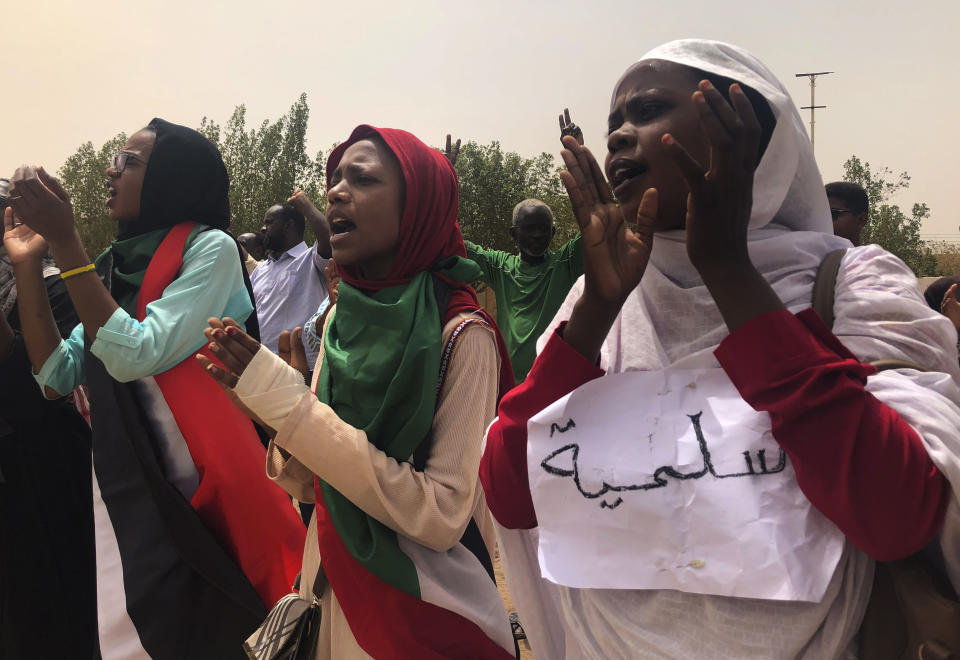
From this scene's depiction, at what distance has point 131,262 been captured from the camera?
2.62 metres

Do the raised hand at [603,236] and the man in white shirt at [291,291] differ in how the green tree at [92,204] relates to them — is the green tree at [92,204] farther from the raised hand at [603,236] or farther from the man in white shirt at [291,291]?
the raised hand at [603,236]

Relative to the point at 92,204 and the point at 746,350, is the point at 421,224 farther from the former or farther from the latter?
the point at 92,204

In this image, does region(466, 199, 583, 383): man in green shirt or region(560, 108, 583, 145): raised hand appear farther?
region(466, 199, 583, 383): man in green shirt

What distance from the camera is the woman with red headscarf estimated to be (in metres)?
1.86

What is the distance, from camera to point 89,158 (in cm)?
2625

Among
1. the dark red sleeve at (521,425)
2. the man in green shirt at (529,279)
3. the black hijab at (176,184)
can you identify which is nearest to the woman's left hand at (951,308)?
the man in green shirt at (529,279)

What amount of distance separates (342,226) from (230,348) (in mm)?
556

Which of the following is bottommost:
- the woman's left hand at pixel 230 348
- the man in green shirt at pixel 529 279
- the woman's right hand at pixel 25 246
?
the man in green shirt at pixel 529 279

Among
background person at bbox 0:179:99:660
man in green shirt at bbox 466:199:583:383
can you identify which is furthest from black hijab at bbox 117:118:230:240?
man in green shirt at bbox 466:199:583:383

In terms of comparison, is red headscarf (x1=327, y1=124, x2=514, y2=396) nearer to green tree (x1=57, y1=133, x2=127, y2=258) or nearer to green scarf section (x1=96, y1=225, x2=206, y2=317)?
green scarf section (x1=96, y1=225, x2=206, y2=317)

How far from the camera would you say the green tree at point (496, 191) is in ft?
72.5

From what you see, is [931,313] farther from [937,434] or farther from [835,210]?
[835,210]

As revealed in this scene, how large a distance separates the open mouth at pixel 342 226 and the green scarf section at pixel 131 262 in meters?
0.71

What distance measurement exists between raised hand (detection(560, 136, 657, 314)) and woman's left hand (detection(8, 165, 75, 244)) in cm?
183
